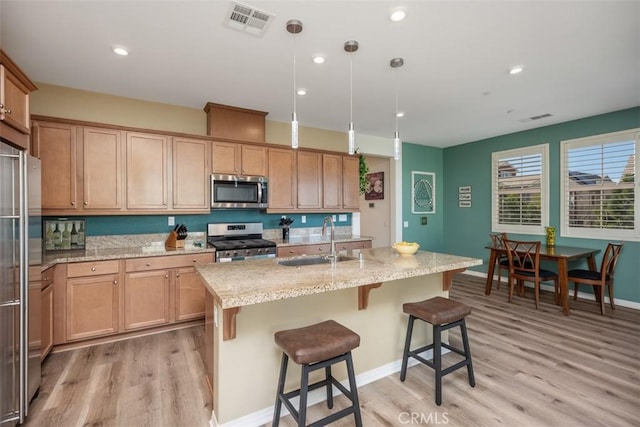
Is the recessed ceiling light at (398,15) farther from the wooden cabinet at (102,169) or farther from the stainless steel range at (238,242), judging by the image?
the wooden cabinet at (102,169)

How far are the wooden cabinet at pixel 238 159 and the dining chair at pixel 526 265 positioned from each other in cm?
371

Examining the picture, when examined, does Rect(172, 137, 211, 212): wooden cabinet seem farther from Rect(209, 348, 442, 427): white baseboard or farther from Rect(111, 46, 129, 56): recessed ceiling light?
Rect(209, 348, 442, 427): white baseboard

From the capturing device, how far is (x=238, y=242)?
394 cm

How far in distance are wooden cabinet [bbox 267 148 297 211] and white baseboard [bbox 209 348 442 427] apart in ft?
8.35

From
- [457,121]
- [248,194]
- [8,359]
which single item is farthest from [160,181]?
[457,121]

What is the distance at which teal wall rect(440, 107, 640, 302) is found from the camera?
13.5 feet

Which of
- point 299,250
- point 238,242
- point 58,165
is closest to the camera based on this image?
point 58,165

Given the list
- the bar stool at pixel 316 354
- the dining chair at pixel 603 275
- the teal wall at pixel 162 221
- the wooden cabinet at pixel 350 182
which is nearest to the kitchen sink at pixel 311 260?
the bar stool at pixel 316 354

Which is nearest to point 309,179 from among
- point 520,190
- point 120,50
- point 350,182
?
point 350,182

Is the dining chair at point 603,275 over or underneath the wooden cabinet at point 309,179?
underneath

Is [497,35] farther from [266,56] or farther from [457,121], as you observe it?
[457,121]

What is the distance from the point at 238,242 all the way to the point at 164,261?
0.93 metres

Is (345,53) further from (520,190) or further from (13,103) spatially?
(520,190)

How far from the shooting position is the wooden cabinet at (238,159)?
12.6 ft
